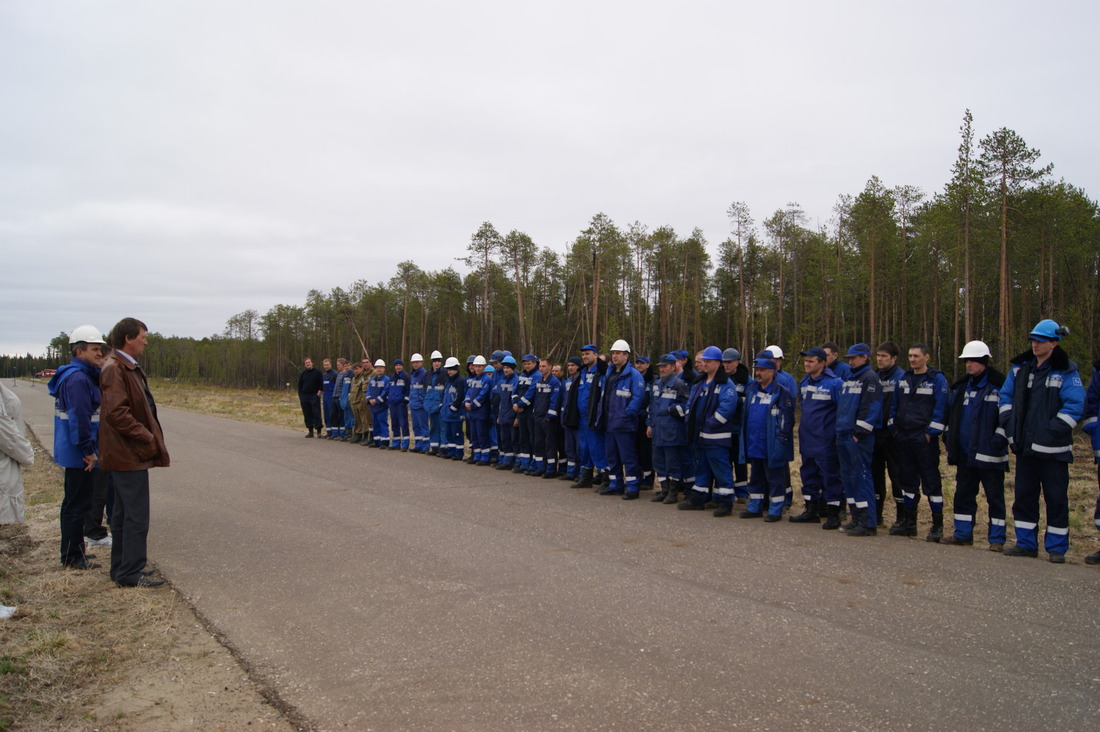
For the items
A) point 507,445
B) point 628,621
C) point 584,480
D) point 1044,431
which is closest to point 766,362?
point 1044,431

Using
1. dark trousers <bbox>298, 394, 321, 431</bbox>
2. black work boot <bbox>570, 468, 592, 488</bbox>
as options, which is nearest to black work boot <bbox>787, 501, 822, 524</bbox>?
black work boot <bbox>570, 468, 592, 488</bbox>

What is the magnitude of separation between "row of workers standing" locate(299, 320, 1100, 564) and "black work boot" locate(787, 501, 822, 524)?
20 millimetres

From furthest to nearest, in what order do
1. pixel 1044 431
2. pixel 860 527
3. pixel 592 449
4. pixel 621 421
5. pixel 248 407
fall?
Answer: pixel 248 407 < pixel 592 449 < pixel 621 421 < pixel 860 527 < pixel 1044 431

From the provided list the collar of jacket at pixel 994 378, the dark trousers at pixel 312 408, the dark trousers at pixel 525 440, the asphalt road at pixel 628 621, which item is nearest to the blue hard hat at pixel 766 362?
the asphalt road at pixel 628 621

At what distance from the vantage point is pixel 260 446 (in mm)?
16688

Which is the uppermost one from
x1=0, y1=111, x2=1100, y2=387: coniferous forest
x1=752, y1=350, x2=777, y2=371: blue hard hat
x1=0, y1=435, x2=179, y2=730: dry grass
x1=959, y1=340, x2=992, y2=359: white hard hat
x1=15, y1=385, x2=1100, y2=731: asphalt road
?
x1=0, y1=111, x2=1100, y2=387: coniferous forest

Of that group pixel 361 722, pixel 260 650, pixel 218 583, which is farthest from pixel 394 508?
pixel 361 722

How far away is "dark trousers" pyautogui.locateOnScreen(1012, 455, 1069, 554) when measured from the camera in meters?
6.50

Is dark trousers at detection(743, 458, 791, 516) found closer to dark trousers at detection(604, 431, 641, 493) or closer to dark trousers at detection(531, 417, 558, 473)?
dark trousers at detection(604, 431, 641, 493)

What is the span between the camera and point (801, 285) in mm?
48781

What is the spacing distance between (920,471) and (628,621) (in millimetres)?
4749

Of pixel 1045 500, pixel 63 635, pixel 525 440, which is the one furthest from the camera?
pixel 525 440

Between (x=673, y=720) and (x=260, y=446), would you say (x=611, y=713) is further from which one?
(x=260, y=446)

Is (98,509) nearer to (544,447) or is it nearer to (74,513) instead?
(74,513)
